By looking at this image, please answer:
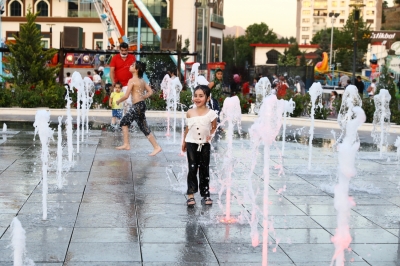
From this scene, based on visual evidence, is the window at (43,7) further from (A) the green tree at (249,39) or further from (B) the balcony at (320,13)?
(B) the balcony at (320,13)

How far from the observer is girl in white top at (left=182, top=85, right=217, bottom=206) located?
24.2 ft

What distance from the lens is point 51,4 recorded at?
207ft

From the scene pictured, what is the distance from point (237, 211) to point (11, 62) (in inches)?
758

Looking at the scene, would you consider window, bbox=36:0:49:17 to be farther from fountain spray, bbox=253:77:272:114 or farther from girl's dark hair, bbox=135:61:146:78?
girl's dark hair, bbox=135:61:146:78

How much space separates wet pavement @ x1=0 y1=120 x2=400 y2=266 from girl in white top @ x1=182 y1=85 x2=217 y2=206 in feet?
0.94

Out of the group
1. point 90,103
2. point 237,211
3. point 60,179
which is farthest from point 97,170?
point 90,103

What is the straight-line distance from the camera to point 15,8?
64438mm

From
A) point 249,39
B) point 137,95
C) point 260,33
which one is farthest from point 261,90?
point 260,33

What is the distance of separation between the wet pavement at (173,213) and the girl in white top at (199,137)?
29 cm

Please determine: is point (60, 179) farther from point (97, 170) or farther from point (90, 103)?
point (90, 103)

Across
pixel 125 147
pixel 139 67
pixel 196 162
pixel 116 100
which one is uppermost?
pixel 139 67

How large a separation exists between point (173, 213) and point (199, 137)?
0.86 metres

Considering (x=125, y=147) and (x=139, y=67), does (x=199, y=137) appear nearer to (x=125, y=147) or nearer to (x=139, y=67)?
(x=139, y=67)

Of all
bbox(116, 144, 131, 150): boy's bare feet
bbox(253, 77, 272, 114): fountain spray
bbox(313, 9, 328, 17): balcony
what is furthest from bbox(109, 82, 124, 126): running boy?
bbox(313, 9, 328, 17): balcony
